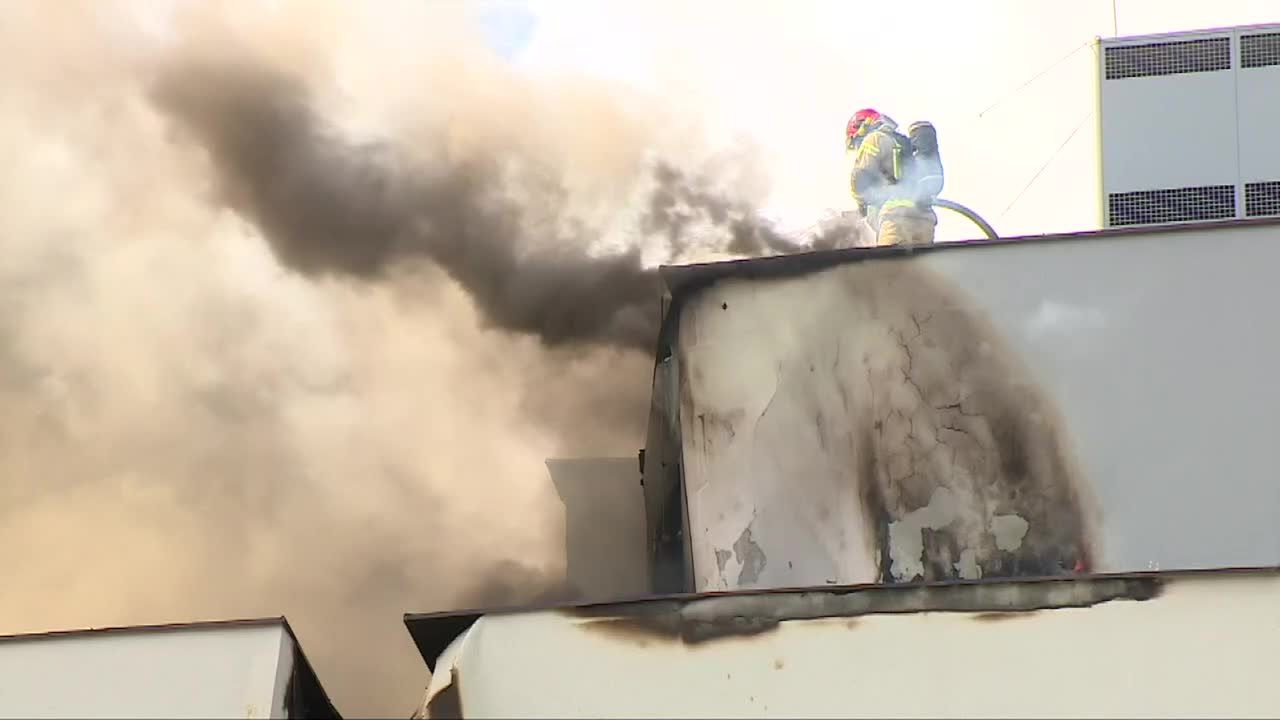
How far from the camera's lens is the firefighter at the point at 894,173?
11.7m

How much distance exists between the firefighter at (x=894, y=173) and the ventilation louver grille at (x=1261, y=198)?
2015mm

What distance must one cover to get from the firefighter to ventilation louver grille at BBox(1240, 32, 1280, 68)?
6.98 ft

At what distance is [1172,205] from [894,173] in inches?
76.2

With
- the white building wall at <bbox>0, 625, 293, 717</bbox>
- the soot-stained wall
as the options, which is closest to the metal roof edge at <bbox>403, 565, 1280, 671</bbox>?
the white building wall at <bbox>0, 625, 293, 717</bbox>

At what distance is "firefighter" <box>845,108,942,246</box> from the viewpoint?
11672 mm

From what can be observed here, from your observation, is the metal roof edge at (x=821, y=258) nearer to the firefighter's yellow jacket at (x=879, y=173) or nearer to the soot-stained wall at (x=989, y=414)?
the soot-stained wall at (x=989, y=414)

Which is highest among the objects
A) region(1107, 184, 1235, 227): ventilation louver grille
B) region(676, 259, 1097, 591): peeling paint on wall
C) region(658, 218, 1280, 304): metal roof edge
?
region(1107, 184, 1235, 227): ventilation louver grille

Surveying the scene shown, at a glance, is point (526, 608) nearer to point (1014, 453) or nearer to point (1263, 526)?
point (1014, 453)

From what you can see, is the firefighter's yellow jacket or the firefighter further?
the firefighter's yellow jacket

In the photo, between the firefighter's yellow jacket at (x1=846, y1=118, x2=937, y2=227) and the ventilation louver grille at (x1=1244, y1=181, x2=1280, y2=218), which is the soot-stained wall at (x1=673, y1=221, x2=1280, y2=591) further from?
the firefighter's yellow jacket at (x1=846, y1=118, x2=937, y2=227)

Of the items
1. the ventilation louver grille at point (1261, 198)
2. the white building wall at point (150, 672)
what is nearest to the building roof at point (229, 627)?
the white building wall at point (150, 672)

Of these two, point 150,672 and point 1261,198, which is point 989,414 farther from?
point 150,672

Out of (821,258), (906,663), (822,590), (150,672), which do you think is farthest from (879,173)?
(150,672)

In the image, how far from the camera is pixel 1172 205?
430 inches
